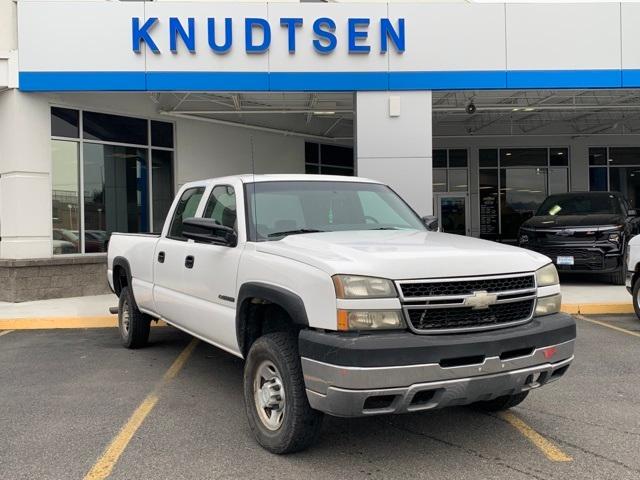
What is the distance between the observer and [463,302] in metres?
3.50

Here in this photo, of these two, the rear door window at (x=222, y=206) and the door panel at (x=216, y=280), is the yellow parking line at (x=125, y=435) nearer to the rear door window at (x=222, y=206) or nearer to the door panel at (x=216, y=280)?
the door panel at (x=216, y=280)

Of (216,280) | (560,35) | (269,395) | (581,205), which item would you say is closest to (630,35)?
(560,35)

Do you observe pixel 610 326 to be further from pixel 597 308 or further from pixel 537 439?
pixel 537 439

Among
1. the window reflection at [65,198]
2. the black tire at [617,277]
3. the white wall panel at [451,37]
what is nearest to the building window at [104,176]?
the window reflection at [65,198]

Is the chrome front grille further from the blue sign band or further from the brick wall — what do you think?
the brick wall

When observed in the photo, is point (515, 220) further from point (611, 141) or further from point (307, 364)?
point (307, 364)

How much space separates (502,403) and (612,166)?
1865 cm

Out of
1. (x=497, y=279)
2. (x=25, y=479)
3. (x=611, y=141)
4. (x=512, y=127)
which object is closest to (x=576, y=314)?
(x=497, y=279)

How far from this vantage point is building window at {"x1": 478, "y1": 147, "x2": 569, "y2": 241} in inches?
811

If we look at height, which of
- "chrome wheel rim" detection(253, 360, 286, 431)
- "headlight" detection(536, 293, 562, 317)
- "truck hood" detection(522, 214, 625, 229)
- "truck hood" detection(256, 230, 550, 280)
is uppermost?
"truck hood" detection(522, 214, 625, 229)

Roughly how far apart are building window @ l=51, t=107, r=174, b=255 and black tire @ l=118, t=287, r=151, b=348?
524 centimetres

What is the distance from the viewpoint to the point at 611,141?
20.3 m

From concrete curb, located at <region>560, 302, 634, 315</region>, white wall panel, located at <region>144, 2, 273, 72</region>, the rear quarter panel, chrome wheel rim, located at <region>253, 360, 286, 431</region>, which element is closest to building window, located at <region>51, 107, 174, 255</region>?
white wall panel, located at <region>144, 2, 273, 72</region>

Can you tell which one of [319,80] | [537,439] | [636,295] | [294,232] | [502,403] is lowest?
[537,439]
